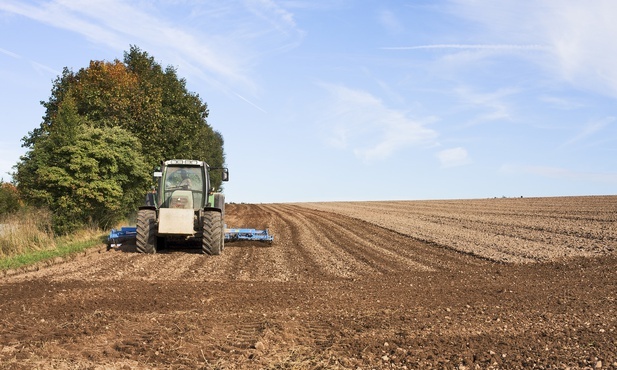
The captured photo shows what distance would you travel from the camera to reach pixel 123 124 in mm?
31391

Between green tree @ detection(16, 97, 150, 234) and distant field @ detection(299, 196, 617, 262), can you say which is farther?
green tree @ detection(16, 97, 150, 234)

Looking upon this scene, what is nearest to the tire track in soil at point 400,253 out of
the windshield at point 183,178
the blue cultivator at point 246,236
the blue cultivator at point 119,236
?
the blue cultivator at point 246,236

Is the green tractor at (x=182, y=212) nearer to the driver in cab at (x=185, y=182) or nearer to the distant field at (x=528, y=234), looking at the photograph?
the driver in cab at (x=185, y=182)

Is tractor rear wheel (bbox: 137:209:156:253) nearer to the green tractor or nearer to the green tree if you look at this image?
the green tractor

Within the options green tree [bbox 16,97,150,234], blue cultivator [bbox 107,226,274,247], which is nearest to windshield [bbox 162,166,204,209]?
blue cultivator [bbox 107,226,274,247]

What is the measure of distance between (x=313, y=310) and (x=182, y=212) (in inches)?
315

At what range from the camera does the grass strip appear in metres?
15.0

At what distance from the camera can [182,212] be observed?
1622 centimetres

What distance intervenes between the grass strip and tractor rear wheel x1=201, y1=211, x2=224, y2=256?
3.95 metres

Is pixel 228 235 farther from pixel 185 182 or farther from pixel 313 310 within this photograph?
pixel 313 310

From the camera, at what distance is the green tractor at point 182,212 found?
16250 millimetres

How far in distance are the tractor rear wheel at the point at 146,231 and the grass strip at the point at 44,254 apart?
2.03 metres

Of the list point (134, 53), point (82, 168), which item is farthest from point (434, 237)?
point (134, 53)

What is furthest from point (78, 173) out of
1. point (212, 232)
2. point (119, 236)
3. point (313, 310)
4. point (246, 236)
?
point (313, 310)
